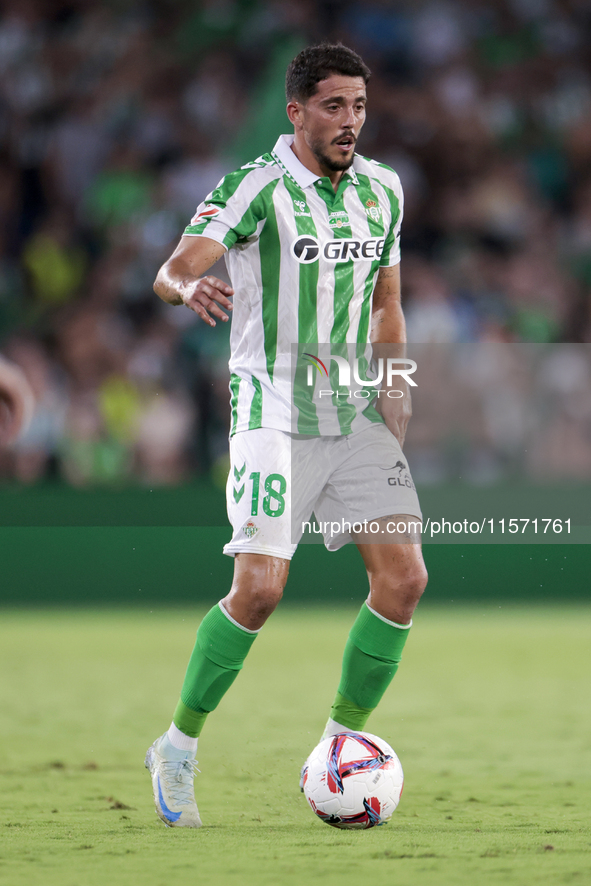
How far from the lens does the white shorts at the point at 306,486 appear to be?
364 centimetres

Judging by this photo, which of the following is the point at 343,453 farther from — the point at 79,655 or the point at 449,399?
the point at 449,399

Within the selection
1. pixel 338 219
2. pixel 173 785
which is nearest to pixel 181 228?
pixel 338 219

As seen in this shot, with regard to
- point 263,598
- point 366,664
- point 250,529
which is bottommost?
point 366,664

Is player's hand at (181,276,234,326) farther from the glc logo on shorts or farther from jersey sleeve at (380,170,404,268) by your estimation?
jersey sleeve at (380,170,404,268)

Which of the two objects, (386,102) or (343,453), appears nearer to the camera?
(343,453)

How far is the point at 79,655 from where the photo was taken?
7.39 meters

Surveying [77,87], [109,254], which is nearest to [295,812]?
[109,254]

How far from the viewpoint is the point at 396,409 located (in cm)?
398

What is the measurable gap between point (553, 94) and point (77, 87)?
4.60 meters

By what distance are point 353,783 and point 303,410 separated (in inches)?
45.9

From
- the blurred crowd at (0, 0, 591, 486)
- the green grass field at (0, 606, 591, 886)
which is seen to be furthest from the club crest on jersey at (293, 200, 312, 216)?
the blurred crowd at (0, 0, 591, 486)

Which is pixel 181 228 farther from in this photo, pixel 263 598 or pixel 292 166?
pixel 263 598

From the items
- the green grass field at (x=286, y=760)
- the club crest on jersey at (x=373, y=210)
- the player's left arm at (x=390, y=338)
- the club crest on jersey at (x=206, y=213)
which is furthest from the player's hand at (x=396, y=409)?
the green grass field at (x=286, y=760)

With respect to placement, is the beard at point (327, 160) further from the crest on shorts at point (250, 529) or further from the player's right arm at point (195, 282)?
the crest on shorts at point (250, 529)
